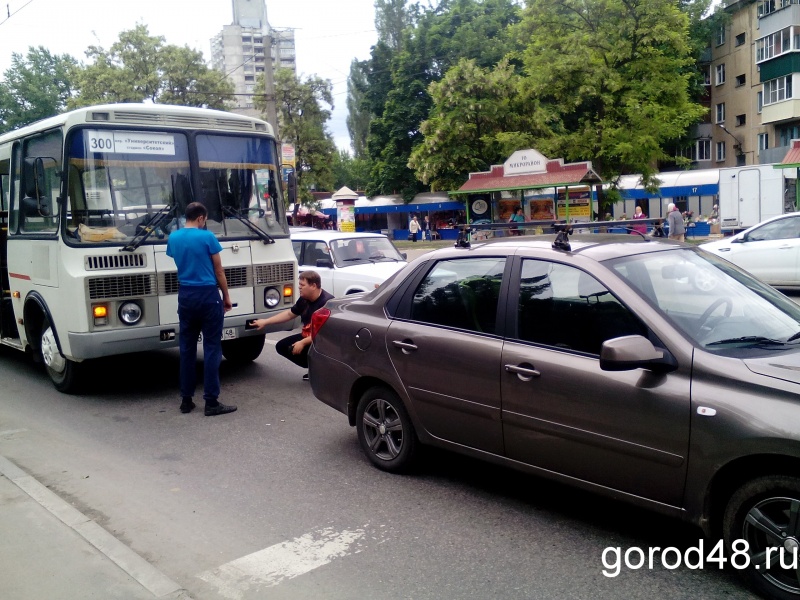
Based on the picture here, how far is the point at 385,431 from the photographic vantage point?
541 centimetres

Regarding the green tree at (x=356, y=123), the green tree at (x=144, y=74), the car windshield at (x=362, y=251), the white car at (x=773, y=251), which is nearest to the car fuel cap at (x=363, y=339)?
the car windshield at (x=362, y=251)

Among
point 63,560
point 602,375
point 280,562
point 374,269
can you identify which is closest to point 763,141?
point 374,269

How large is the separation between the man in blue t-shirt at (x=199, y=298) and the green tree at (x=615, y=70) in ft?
65.8

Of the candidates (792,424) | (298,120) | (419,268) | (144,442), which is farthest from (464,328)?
(298,120)

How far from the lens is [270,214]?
8.67 metres

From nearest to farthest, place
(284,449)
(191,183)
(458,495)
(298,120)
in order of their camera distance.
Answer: (458,495) < (284,449) < (191,183) < (298,120)

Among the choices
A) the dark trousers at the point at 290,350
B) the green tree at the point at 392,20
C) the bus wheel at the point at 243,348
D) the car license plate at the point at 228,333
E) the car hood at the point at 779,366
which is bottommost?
the bus wheel at the point at 243,348

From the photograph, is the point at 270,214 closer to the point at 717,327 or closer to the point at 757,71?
the point at 717,327

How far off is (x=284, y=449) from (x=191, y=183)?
3326 mm

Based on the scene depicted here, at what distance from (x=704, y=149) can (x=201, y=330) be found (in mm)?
53667

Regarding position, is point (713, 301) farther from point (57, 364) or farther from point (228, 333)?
point (57, 364)

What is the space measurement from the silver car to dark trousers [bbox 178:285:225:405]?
1.94 m

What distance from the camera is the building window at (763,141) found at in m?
47.3

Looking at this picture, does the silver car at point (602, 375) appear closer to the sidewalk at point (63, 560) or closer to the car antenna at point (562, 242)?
the car antenna at point (562, 242)
